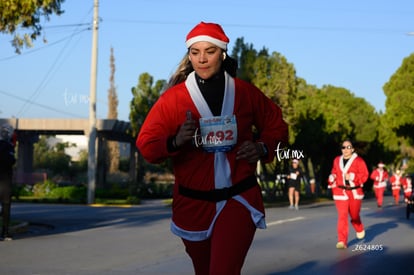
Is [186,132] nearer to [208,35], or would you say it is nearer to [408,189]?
[208,35]

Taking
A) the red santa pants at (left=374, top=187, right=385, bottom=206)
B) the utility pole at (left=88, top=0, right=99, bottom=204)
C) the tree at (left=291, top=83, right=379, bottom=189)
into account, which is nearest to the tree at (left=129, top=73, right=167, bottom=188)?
the tree at (left=291, top=83, right=379, bottom=189)

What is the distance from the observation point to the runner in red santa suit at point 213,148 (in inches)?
191

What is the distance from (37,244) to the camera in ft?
46.8

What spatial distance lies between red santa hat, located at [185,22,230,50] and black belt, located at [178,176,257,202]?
0.82 metres

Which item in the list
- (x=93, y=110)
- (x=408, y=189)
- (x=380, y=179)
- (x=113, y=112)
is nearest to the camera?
(x=408, y=189)

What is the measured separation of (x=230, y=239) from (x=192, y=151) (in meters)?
0.55

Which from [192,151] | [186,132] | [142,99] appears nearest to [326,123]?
[142,99]

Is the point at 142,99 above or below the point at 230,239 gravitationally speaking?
above

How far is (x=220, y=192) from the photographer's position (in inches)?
195

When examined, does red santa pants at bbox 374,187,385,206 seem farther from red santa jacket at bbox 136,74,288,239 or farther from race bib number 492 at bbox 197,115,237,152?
race bib number 492 at bbox 197,115,237,152

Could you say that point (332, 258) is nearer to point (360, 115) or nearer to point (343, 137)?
point (343, 137)

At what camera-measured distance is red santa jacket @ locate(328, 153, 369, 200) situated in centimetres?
1454

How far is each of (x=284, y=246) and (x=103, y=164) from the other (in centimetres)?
3766

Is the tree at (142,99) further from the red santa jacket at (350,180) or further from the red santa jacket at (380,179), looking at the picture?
the red santa jacket at (350,180)
